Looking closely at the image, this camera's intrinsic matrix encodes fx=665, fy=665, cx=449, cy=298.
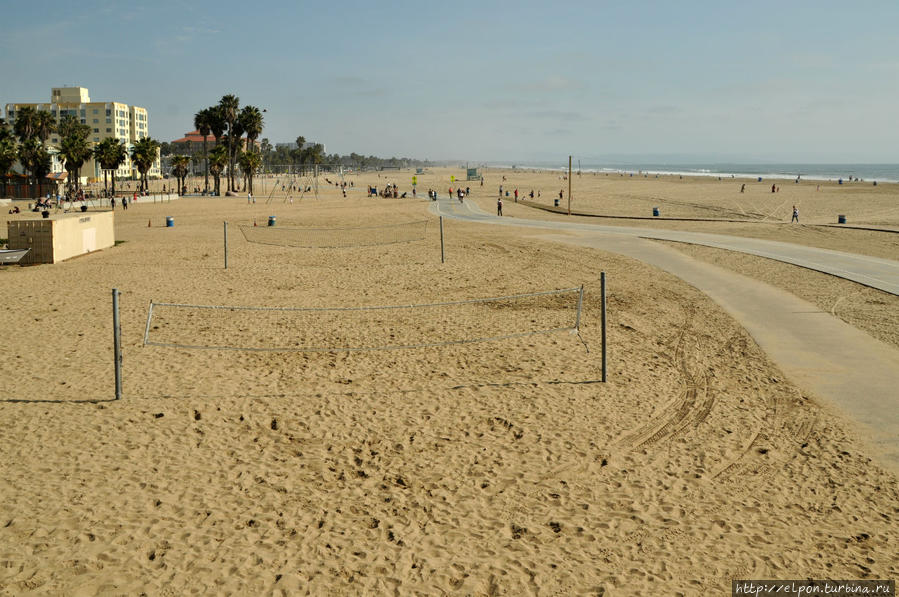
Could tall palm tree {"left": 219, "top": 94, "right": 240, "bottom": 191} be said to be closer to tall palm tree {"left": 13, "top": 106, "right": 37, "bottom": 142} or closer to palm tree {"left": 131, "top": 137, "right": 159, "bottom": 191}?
palm tree {"left": 131, "top": 137, "right": 159, "bottom": 191}

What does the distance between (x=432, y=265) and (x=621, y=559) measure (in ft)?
59.6

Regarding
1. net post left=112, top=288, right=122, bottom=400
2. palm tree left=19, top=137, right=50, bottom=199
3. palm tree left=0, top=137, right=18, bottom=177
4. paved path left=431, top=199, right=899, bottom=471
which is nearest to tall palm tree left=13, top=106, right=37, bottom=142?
palm tree left=19, top=137, right=50, bottom=199

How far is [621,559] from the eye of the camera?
19.7 ft

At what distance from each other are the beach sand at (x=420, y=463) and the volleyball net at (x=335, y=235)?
15.4 meters

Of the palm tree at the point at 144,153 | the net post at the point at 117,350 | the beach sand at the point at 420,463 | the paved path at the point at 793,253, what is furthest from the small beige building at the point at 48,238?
the palm tree at the point at 144,153

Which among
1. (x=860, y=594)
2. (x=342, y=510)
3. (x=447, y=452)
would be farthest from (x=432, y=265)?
(x=860, y=594)

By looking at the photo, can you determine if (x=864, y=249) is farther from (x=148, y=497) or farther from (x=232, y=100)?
(x=232, y=100)

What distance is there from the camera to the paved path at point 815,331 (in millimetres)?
9773

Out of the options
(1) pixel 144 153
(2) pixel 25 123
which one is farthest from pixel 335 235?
(2) pixel 25 123

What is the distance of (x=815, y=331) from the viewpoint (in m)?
14.1

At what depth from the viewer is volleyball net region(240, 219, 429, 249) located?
30875 millimetres

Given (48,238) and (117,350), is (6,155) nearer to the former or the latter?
(48,238)

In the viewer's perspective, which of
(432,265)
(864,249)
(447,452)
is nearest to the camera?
(447,452)

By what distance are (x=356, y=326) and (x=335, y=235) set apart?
68.7ft
